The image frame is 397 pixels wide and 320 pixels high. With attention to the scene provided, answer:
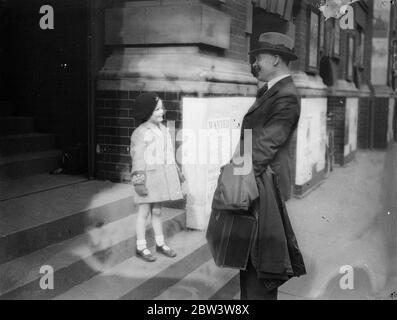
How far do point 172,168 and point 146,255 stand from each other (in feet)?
2.53

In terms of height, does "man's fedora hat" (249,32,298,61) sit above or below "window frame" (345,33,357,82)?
below

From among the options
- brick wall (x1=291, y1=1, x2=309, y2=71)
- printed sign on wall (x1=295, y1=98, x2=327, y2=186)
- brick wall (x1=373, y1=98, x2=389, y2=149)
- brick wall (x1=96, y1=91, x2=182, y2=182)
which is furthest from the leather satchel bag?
brick wall (x1=373, y1=98, x2=389, y2=149)

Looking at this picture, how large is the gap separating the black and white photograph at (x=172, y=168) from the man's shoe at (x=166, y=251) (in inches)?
0.5

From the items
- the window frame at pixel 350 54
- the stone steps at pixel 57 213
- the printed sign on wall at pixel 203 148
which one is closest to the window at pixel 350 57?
the window frame at pixel 350 54

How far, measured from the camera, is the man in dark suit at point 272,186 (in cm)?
338

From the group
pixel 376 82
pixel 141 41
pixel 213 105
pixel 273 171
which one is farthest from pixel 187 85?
pixel 376 82

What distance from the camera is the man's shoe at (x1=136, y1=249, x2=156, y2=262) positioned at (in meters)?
4.36

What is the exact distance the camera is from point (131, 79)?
5340 millimetres

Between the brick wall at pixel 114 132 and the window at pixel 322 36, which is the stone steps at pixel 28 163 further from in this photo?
the window at pixel 322 36

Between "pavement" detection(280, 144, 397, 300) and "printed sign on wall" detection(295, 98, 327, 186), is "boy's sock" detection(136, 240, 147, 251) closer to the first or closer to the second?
"pavement" detection(280, 144, 397, 300)

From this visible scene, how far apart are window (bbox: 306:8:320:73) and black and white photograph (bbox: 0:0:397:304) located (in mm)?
78

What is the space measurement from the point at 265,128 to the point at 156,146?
119 centimetres

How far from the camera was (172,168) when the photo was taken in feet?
14.4

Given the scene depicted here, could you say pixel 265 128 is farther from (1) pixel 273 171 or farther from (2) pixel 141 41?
(2) pixel 141 41
